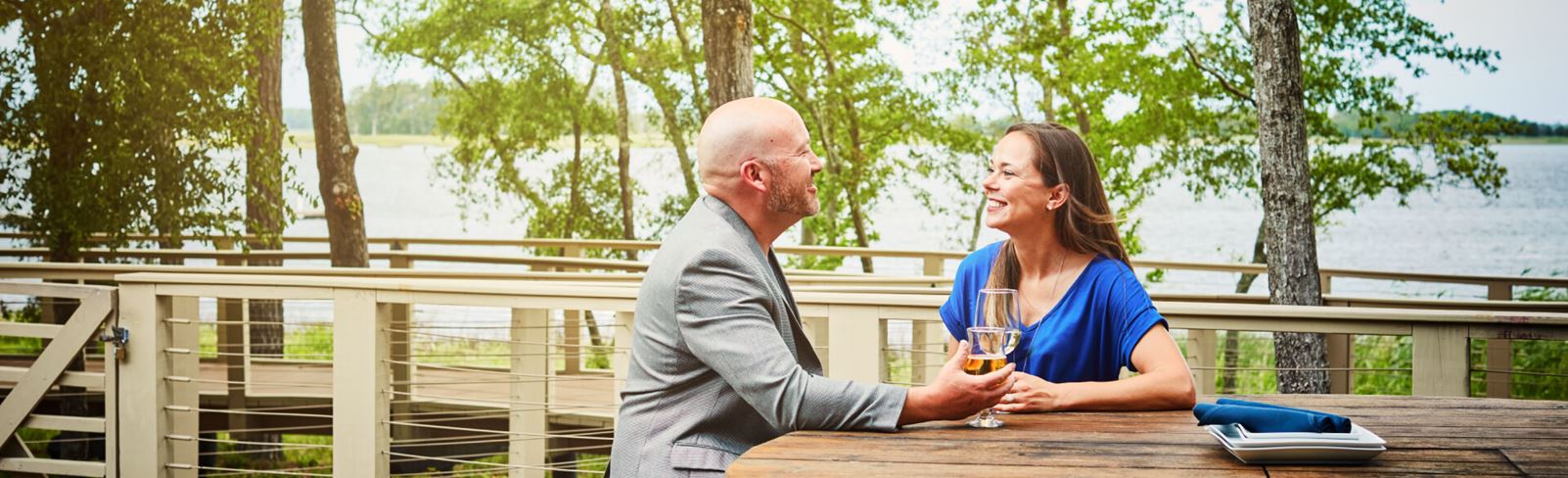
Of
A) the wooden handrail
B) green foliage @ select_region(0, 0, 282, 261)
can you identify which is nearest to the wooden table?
the wooden handrail

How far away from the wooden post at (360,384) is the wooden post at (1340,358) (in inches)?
152

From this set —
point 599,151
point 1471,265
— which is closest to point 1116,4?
point 599,151

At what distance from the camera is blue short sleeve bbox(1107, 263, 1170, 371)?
2.42m

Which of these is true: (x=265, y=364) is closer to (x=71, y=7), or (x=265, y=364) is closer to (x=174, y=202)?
(x=174, y=202)

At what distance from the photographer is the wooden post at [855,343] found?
3.52m

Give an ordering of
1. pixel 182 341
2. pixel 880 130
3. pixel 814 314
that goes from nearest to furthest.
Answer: pixel 814 314
pixel 182 341
pixel 880 130

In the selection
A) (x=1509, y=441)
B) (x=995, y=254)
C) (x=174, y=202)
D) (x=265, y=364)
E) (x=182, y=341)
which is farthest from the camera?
(x=174, y=202)

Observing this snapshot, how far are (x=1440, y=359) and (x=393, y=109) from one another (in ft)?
70.7

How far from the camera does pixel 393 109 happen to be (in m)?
22.9

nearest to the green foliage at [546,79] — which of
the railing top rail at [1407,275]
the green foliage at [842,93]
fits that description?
the green foliage at [842,93]

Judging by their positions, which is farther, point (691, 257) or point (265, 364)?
point (265, 364)

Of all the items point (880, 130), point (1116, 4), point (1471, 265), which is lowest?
point (1471, 265)

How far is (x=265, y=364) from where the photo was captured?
9.56m

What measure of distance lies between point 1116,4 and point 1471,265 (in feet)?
98.1
